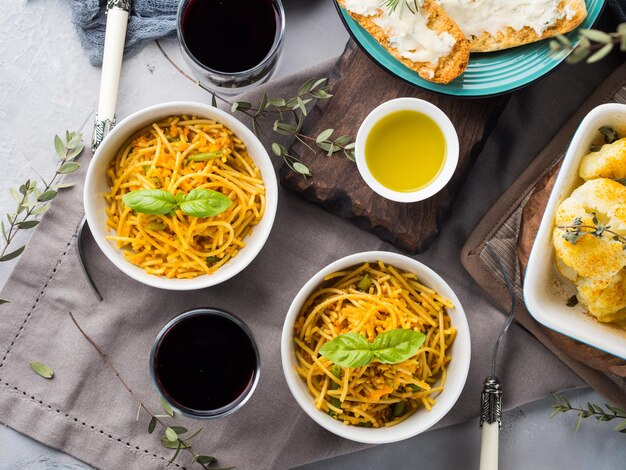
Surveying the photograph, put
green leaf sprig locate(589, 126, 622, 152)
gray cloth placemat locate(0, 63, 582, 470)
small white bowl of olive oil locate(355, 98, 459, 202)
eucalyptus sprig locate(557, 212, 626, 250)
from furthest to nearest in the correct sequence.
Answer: gray cloth placemat locate(0, 63, 582, 470)
small white bowl of olive oil locate(355, 98, 459, 202)
green leaf sprig locate(589, 126, 622, 152)
eucalyptus sprig locate(557, 212, 626, 250)

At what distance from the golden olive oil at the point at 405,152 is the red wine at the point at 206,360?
57 centimetres

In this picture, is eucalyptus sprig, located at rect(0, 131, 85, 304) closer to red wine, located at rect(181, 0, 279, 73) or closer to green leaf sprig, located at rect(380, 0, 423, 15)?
red wine, located at rect(181, 0, 279, 73)

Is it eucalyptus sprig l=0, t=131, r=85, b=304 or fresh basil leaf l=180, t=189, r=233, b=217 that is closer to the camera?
fresh basil leaf l=180, t=189, r=233, b=217

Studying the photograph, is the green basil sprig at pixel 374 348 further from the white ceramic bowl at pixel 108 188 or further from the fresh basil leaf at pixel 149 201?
the fresh basil leaf at pixel 149 201

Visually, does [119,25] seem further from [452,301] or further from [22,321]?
[452,301]

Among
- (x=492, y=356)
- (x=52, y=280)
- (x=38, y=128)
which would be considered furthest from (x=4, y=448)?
(x=492, y=356)

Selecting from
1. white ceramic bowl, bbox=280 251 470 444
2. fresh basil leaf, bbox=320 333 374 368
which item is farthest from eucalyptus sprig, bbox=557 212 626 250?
fresh basil leaf, bbox=320 333 374 368

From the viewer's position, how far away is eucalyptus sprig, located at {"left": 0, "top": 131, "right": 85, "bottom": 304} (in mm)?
1897

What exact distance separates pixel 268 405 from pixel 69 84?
1.11 m

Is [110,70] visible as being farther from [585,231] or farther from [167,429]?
[585,231]

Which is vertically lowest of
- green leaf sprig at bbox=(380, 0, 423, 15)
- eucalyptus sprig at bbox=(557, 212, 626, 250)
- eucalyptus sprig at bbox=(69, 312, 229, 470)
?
eucalyptus sprig at bbox=(69, 312, 229, 470)

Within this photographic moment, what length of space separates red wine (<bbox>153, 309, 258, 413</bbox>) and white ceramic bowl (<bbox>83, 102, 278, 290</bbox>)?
120 millimetres

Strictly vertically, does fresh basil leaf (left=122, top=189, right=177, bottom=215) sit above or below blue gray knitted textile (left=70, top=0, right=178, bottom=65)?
below

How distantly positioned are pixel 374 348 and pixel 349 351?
2.4 inches
